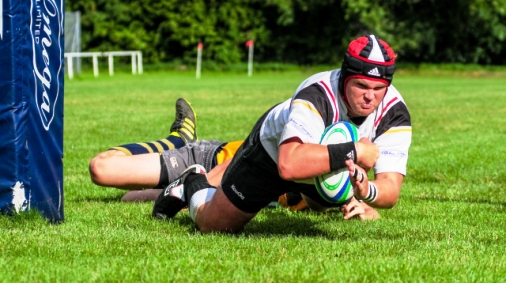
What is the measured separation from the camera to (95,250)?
4406 millimetres

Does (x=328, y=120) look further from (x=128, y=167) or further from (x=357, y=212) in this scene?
(x=128, y=167)

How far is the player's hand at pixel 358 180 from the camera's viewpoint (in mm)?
4309

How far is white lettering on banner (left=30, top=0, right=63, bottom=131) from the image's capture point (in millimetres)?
5016

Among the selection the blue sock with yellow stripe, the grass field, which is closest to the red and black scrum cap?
the grass field

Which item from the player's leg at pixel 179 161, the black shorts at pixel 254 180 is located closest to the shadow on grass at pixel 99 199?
the player's leg at pixel 179 161

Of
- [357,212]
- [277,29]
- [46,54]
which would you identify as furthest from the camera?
[277,29]

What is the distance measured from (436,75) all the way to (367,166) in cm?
3964

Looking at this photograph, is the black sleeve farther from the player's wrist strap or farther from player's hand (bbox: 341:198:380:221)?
player's hand (bbox: 341:198:380:221)

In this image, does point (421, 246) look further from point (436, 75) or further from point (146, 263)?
point (436, 75)

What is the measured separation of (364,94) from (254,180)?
1025mm

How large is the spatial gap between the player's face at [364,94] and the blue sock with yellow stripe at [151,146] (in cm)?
280


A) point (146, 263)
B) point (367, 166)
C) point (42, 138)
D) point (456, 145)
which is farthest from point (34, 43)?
point (456, 145)

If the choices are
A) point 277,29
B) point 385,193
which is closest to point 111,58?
point 277,29

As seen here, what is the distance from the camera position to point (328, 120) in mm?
4738
